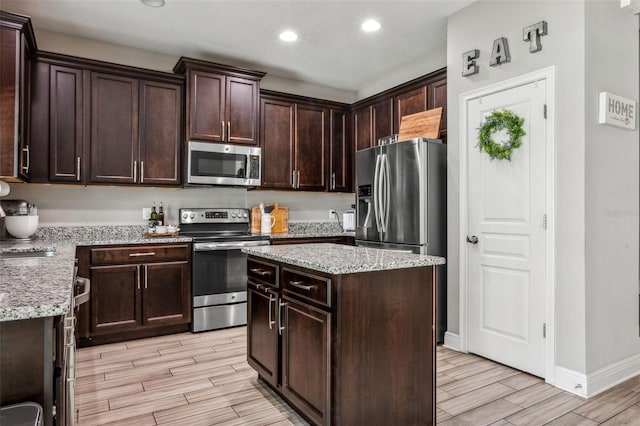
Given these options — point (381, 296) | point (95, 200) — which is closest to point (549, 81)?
point (381, 296)

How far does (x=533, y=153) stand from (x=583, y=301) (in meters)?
1.00

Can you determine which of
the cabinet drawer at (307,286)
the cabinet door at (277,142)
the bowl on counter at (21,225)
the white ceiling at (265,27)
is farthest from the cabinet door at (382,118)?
the bowl on counter at (21,225)

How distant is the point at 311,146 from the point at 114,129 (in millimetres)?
2116

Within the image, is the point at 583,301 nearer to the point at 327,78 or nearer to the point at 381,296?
the point at 381,296

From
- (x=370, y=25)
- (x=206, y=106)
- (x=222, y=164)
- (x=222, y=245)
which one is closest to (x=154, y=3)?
(x=206, y=106)

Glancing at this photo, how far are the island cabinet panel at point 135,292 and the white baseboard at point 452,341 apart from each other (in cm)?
231

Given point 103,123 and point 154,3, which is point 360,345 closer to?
point 154,3

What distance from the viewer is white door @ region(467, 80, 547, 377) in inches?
109

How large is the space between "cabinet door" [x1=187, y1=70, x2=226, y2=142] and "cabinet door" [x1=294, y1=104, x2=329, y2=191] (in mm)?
991

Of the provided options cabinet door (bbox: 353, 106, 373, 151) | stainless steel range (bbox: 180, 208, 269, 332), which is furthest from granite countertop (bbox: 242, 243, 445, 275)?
cabinet door (bbox: 353, 106, 373, 151)

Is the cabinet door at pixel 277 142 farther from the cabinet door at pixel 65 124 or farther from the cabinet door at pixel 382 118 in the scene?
the cabinet door at pixel 65 124

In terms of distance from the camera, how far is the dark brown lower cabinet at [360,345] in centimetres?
182

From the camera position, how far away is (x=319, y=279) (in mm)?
1914

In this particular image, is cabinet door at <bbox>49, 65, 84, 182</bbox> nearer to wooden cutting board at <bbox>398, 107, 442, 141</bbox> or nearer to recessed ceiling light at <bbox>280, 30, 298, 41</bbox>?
recessed ceiling light at <bbox>280, 30, 298, 41</bbox>
